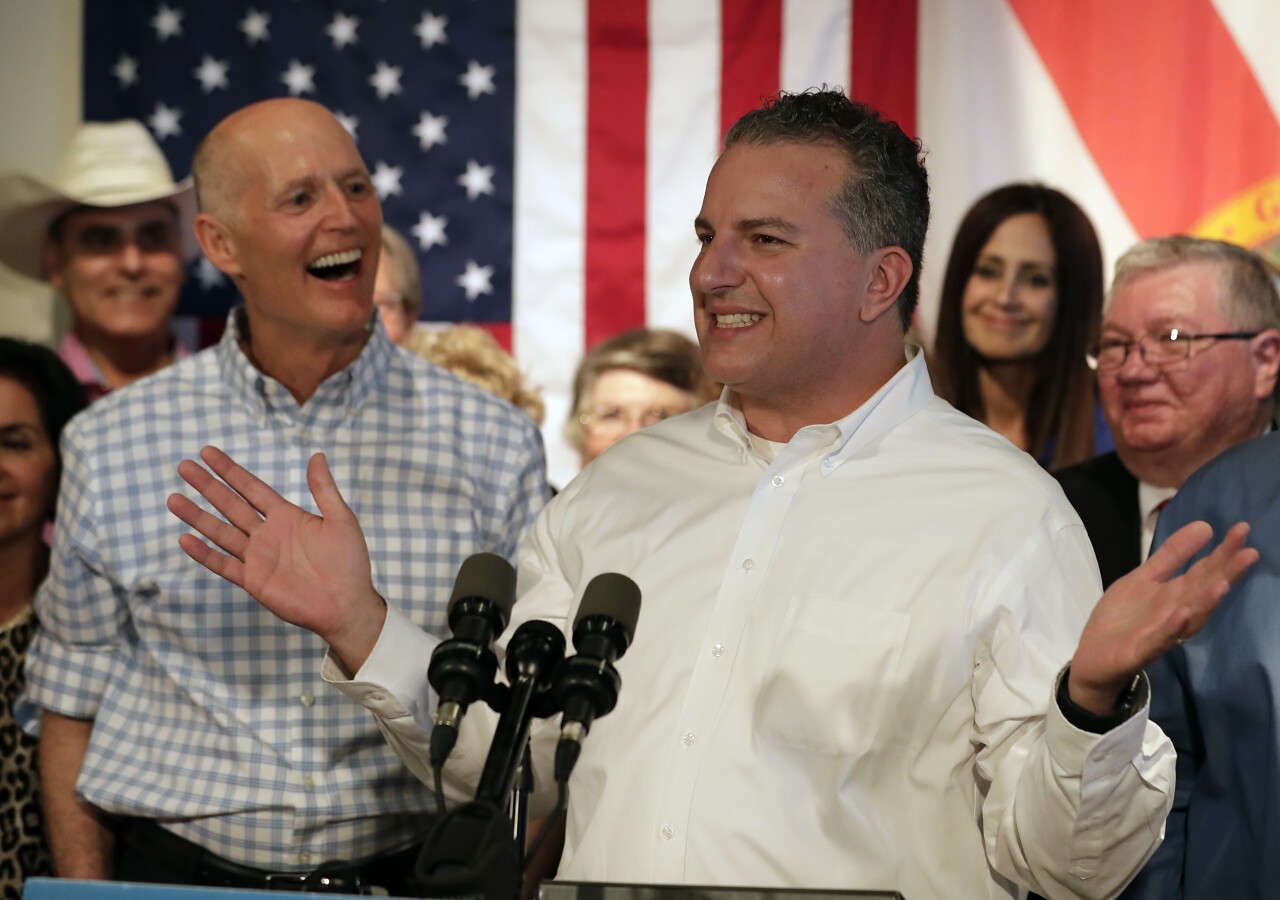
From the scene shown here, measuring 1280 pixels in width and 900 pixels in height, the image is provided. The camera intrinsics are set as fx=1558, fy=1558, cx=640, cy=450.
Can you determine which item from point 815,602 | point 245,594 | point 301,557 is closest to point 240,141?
point 245,594

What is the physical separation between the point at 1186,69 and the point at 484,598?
3.63 metres

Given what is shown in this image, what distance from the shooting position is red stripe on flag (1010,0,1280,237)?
4570 millimetres

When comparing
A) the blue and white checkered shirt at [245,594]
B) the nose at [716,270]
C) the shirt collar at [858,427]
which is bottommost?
the blue and white checkered shirt at [245,594]

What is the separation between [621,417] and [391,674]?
6.87 ft

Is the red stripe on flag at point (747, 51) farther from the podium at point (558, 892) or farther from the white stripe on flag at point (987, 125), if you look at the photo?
the podium at point (558, 892)

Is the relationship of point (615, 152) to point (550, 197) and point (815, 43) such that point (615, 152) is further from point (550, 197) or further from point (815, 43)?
point (815, 43)

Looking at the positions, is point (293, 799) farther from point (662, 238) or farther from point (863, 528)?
point (662, 238)

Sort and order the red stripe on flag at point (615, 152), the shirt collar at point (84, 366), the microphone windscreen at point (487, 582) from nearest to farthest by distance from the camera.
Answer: the microphone windscreen at point (487, 582)
the shirt collar at point (84, 366)
the red stripe on flag at point (615, 152)

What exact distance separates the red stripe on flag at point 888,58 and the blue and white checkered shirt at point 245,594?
2354mm

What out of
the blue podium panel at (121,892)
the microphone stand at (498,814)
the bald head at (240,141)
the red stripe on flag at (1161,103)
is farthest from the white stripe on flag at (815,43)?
the blue podium panel at (121,892)

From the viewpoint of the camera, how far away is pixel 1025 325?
4.08 m

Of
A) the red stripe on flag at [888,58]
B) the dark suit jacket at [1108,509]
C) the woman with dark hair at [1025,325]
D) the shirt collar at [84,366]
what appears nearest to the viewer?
the dark suit jacket at [1108,509]

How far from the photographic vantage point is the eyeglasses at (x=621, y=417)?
4270 mm

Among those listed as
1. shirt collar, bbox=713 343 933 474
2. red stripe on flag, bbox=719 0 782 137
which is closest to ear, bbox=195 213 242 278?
shirt collar, bbox=713 343 933 474
